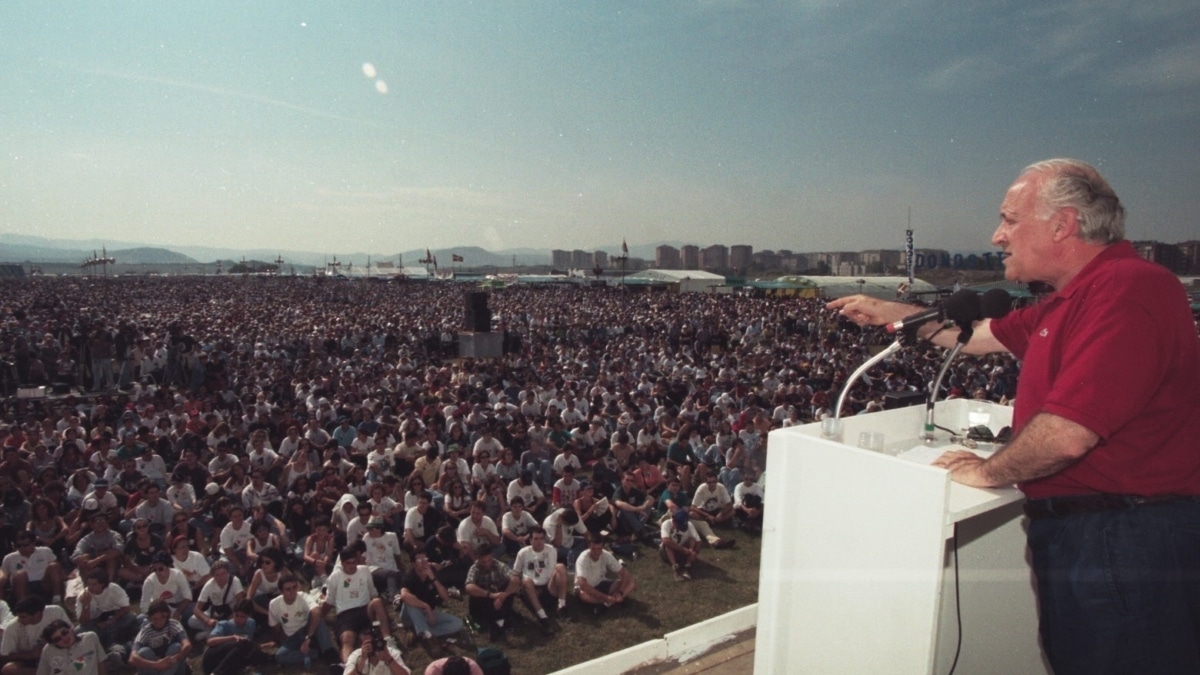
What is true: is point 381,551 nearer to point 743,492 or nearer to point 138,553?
point 138,553

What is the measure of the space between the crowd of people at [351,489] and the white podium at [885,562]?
90 cm

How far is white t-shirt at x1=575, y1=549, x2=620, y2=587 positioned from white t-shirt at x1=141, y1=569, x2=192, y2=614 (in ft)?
10.9

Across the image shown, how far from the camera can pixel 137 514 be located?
6902mm

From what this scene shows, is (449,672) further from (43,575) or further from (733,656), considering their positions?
(43,575)

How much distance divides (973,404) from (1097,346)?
3.78ft

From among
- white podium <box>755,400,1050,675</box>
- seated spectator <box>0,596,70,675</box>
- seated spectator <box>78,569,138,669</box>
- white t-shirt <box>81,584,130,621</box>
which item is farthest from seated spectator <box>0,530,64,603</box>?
white podium <box>755,400,1050,675</box>

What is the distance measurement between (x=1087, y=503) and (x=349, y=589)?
5453mm

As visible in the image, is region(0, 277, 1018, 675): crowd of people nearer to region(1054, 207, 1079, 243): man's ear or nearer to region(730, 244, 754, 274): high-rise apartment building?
region(1054, 207, 1079, 243): man's ear

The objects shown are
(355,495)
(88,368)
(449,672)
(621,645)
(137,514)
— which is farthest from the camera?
(88,368)

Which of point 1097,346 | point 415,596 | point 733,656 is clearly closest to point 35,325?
point 415,596

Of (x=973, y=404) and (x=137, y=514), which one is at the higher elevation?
(x=973, y=404)

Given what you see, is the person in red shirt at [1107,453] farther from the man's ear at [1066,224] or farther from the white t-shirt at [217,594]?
the white t-shirt at [217,594]

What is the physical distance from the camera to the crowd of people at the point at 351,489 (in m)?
5.50

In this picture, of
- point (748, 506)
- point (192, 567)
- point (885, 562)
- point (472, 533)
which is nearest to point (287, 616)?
point (192, 567)
